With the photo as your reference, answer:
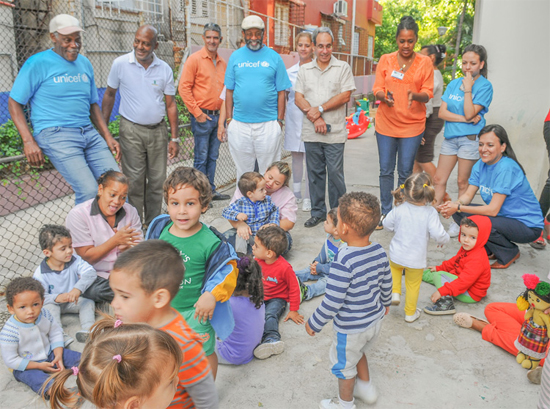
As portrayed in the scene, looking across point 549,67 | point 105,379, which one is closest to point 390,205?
point 549,67

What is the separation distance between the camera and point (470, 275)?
135 inches

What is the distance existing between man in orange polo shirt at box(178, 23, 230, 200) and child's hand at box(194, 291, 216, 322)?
3698 millimetres

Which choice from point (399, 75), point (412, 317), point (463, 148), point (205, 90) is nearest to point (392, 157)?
point (463, 148)

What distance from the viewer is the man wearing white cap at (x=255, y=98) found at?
4895mm

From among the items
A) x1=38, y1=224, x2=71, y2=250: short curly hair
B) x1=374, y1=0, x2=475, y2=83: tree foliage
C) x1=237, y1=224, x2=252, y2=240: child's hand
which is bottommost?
x1=237, y1=224, x2=252, y2=240: child's hand

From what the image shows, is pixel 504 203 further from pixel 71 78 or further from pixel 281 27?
pixel 281 27

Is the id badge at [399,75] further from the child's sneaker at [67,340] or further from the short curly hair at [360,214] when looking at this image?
the child's sneaker at [67,340]

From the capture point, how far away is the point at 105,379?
1.18 metres

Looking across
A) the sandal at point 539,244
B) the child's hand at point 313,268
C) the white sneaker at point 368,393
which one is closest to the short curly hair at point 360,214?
the white sneaker at point 368,393

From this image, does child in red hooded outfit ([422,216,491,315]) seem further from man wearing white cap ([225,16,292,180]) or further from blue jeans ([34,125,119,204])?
blue jeans ([34,125,119,204])

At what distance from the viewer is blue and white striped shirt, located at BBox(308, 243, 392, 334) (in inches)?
87.7

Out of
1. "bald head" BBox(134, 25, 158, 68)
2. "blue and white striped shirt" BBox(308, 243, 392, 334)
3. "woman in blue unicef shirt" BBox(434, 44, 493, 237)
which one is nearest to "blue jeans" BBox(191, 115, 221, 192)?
"bald head" BBox(134, 25, 158, 68)

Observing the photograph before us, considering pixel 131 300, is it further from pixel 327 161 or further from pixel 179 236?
pixel 327 161

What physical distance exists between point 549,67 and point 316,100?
9.60 feet
